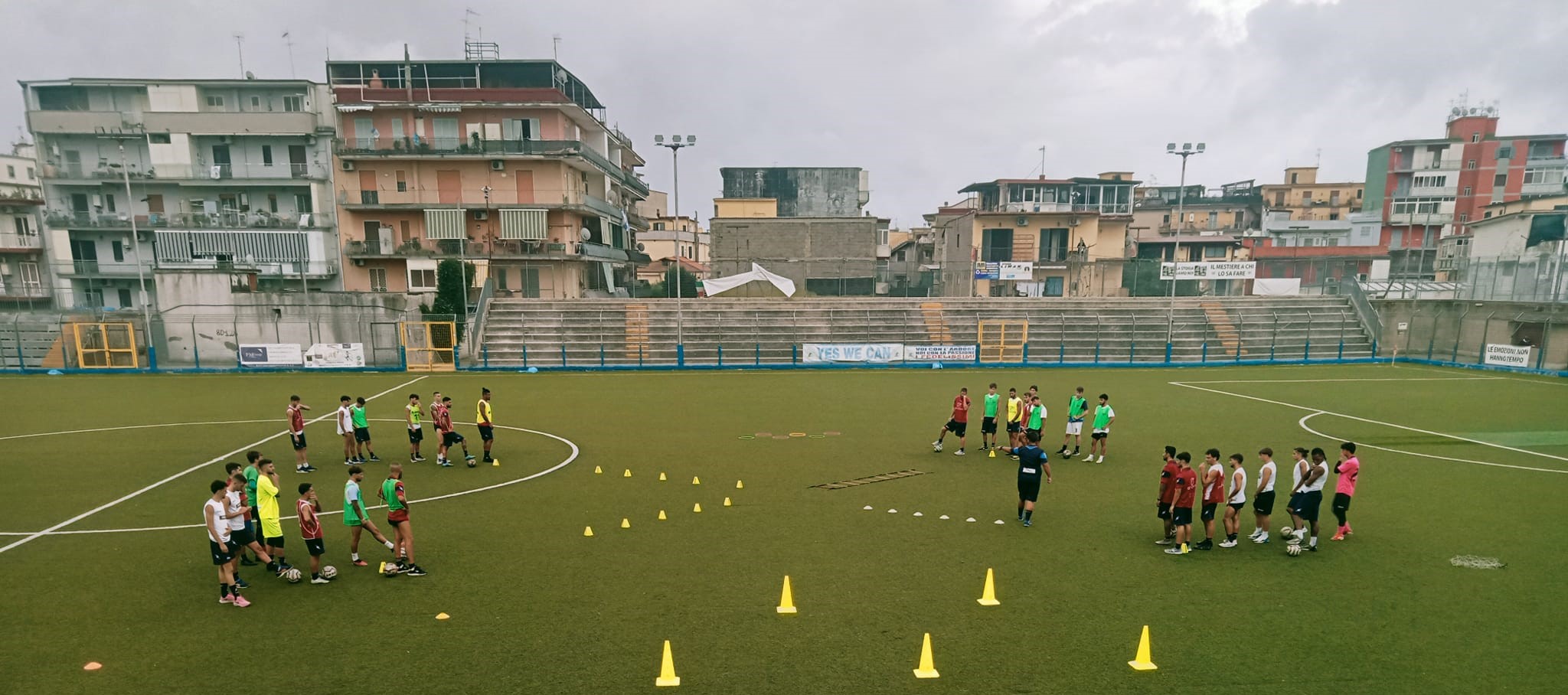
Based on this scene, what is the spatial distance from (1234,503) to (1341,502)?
2.06 m

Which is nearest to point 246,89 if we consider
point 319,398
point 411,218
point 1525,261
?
point 411,218

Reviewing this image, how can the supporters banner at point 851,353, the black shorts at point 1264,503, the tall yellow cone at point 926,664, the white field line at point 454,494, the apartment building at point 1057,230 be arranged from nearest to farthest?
the tall yellow cone at point 926,664 → the black shorts at point 1264,503 → the white field line at point 454,494 → the supporters banner at point 851,353 → the apartment building at point 1057,230

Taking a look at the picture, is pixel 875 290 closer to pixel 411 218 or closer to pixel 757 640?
pixel 411 218

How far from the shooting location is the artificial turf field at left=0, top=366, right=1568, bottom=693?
741 centimetres

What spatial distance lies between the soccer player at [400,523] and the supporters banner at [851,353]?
25321mm

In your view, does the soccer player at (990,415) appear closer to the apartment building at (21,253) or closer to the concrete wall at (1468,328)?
the concrete wall at (1468,328)

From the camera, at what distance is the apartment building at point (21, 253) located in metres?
46.5

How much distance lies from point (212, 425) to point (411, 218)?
27.0m

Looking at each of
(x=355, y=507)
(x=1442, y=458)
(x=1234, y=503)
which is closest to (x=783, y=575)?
(x=355, y=507)

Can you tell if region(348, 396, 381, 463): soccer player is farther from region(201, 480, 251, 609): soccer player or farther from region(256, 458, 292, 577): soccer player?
region(201, 480, 251, 609): soccer player

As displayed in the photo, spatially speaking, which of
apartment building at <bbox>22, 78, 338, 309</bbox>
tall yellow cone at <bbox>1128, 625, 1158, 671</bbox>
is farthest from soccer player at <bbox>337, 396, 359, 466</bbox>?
apartment building at <bbox>22, 78, 338, 309</bbox>

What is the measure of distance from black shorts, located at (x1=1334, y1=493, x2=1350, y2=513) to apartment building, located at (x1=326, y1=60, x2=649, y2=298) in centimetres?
4038

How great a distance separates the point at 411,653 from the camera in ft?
25.3

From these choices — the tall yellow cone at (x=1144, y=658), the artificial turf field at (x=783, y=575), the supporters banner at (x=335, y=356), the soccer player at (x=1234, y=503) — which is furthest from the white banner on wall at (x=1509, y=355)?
the supporters banner at (x=335, y=356)
